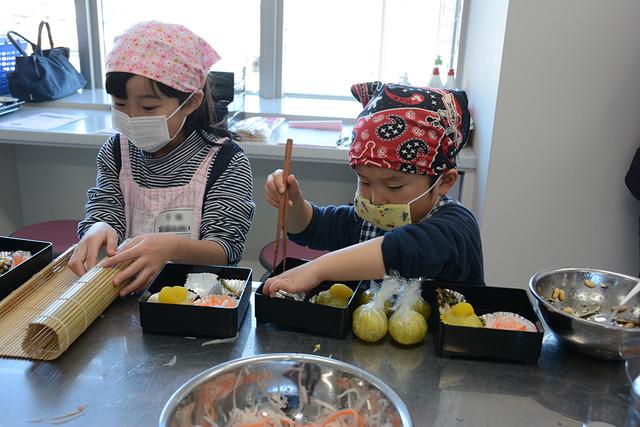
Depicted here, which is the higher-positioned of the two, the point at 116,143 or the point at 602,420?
the point at 116,143

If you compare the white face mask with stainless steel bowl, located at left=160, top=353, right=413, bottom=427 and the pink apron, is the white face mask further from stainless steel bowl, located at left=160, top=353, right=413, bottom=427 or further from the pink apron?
stainless steel bowl, located at left=160, top=353, right=413, bottom=427

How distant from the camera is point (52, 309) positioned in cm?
94

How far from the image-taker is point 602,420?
83 centimetres

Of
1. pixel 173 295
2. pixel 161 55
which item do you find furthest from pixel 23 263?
pixel 161 55

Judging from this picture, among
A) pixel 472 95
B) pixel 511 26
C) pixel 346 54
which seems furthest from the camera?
pixel 346 54

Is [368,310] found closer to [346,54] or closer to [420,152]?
[420,152]

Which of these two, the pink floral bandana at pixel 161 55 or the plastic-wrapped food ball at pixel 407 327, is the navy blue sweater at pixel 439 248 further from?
the pink floral bandana at pixel 161 55

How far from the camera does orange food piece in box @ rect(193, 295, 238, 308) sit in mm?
1006

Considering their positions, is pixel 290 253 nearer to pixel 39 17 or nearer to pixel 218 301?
pixel 218 301

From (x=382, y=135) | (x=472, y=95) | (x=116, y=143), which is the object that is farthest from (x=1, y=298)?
(x=472, y=95)

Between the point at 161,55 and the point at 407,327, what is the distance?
879 millimetres

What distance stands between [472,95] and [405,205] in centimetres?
160

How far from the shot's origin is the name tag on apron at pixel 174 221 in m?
1.52

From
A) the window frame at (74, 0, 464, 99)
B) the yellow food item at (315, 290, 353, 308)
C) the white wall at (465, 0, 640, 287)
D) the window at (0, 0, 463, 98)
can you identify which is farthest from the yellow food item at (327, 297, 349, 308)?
the window frame at (74, 0, 464, 99)
